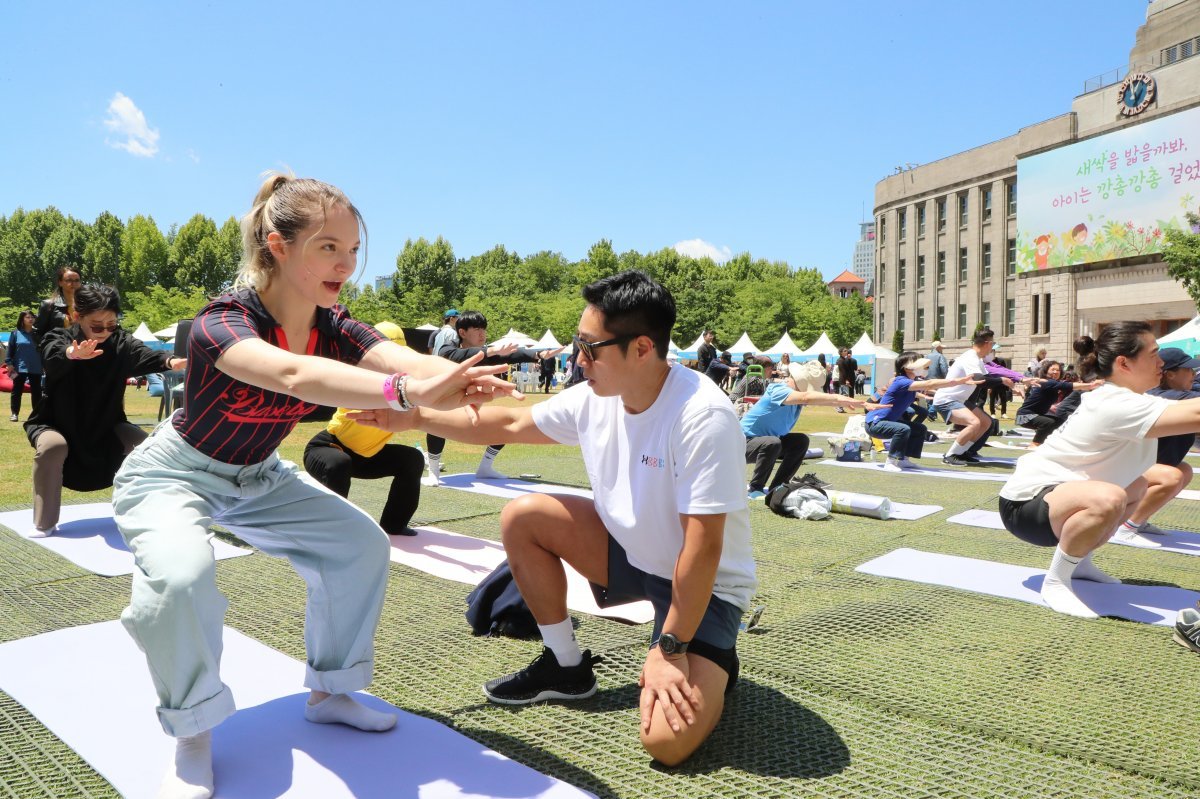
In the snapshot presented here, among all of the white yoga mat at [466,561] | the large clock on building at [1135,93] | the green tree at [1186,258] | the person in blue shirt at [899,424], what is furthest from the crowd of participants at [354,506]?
the large clock on building at [1135,93]

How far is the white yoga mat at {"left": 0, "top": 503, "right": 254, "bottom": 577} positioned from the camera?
468 cm

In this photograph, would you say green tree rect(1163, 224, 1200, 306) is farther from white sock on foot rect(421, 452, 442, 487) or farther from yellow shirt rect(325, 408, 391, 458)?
yellow shirt rect(325, 408, 391, 458)

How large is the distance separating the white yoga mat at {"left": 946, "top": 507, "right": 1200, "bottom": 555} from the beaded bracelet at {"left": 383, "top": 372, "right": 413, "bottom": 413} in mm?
4966

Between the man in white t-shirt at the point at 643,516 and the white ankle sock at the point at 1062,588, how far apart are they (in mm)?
2229

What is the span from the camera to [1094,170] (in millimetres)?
39719


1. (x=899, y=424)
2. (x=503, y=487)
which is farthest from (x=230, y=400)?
(x=899, y=424)

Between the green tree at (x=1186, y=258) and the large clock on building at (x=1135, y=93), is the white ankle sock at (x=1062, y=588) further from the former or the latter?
the large clock on building at (x=1135, y=93)

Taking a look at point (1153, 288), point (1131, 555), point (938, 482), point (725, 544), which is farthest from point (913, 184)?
point (725, 544)

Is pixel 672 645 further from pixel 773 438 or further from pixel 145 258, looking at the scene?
pixel 145 258

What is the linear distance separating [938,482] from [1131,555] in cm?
365

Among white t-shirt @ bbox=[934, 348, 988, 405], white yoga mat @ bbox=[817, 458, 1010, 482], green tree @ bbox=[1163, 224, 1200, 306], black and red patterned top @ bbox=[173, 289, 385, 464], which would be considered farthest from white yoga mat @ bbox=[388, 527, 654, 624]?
green tree @ bbox=[1163, 224, 1200, 306]

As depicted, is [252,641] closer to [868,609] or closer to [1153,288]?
[868,609]

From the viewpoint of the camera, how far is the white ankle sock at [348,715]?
8.52 ft

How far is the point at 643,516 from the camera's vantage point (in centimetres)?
265
